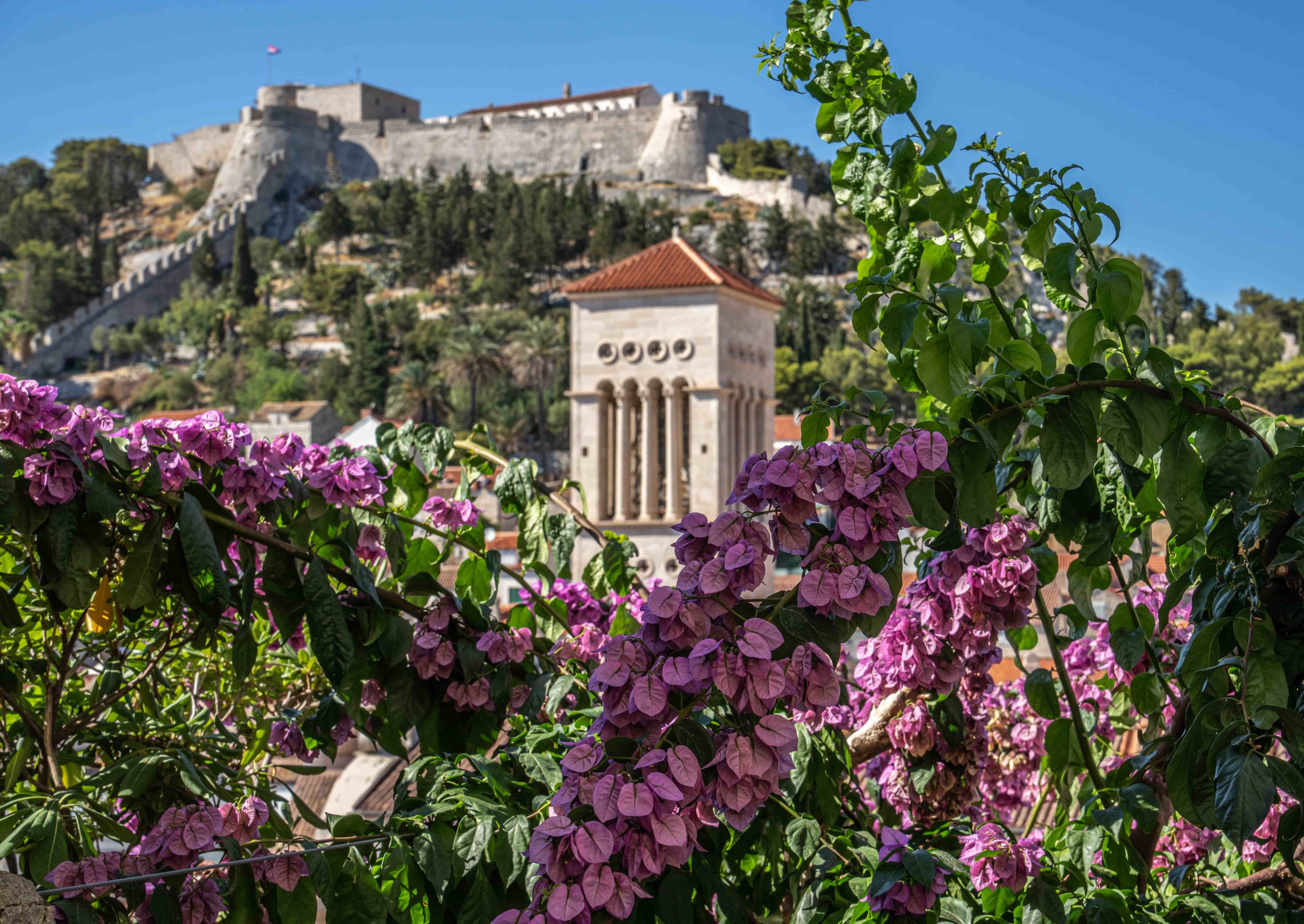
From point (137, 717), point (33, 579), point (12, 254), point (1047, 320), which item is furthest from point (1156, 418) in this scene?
point (12, 254)

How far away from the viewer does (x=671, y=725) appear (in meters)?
1.67

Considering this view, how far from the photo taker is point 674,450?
28500 mm

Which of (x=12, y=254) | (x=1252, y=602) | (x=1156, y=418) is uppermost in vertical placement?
(x=12, y=254)

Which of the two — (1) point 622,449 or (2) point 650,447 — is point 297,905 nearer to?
(2) point 650,447

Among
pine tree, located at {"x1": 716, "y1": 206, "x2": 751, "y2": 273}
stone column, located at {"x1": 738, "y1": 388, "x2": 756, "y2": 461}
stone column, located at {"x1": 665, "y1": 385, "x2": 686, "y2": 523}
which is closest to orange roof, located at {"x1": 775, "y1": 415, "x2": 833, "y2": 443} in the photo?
stone column, located at {"x1": 738, "y1": 388, "x2": 756, "y2": 461}

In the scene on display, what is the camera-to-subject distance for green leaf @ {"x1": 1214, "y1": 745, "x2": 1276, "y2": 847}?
5.34 ft

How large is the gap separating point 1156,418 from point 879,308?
54cm

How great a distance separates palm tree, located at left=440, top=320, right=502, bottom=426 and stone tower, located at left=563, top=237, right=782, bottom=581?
30.6 m

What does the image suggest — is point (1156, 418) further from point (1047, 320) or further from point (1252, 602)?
point (1047, 320)

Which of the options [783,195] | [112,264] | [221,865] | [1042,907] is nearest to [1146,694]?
[1042,907]

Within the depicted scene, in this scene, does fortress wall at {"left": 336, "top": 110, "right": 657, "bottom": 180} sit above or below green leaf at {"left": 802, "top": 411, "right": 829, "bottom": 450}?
above

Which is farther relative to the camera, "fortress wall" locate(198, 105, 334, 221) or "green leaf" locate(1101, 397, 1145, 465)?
"fortress wall" locate(198, 105, 334, 221)

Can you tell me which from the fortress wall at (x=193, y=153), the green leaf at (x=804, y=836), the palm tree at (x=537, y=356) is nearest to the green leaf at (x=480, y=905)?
the green leaf at (x=804, y=836)

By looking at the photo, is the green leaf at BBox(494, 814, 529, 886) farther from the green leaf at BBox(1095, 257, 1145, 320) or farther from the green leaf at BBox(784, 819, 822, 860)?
the green leaf at BBox(1095, 257, 1145, 320)
